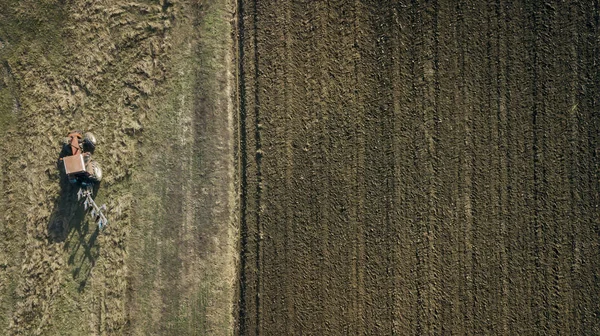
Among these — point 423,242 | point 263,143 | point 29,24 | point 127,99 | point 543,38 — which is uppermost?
point 29,24

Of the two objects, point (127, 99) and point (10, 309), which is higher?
point (127, 99)

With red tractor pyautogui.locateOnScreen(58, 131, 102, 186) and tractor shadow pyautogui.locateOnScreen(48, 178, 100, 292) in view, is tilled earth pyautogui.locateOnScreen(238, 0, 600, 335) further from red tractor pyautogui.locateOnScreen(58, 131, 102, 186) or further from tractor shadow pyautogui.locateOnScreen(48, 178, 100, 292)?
tractor shadow pyautogui.locateOnScreen(48, 178, 100, 292)

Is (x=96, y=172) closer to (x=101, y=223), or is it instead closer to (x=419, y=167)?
(x=101, y=223)

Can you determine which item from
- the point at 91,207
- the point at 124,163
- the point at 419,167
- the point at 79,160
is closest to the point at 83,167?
the point at 79,160

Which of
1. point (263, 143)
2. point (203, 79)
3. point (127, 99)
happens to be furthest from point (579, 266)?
point (127, 99)

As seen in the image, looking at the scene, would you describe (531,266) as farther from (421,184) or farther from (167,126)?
(167,126)

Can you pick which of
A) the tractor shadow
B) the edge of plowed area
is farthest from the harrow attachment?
the edge of plowed area
